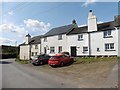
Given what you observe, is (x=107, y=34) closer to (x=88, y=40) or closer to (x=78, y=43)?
(x=88, y=40)

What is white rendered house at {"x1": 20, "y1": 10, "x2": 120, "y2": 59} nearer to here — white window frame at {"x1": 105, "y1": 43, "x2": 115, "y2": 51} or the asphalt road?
white window frame at {"x1": 105, "y1": 43, "x2": 115, "y2": 51}

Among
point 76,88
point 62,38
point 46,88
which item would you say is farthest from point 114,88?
point 62,38

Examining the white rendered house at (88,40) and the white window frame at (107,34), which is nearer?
the white rendered house at (88,40)

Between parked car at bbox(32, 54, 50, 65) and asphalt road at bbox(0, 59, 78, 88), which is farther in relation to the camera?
parked car at bbox(32, 54, 50, 65)

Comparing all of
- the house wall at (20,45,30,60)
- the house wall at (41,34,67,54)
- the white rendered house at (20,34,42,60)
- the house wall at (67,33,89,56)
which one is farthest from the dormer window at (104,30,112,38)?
the house wall at (20,45,30,60)

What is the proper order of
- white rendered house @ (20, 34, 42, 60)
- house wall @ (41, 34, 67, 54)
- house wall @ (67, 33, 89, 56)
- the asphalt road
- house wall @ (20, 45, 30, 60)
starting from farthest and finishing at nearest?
house wall @ (20, 45, 30, 60) < white rendered house @ (20, 34, 42, 60) < house wall @ (41, 34, 67, 54) < house wall @ (67, 33, 89, 56) < the asphalt road

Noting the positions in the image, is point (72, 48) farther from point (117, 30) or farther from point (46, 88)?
point (46, 88)

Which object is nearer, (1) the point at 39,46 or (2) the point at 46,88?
(2) the point at 46,88

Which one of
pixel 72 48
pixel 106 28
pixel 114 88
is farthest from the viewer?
pixel 72 48

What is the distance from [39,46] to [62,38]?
1126cm

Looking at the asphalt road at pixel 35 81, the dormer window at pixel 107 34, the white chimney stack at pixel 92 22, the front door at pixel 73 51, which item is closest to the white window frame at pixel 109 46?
the dormer window at pixel 107 34

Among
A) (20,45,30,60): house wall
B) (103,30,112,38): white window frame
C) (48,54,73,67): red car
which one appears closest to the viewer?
(48,54,73,67): red car

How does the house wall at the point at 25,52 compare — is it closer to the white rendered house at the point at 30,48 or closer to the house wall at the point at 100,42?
the white rendered house at the point at 30,48

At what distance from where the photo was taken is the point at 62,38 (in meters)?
45.3
